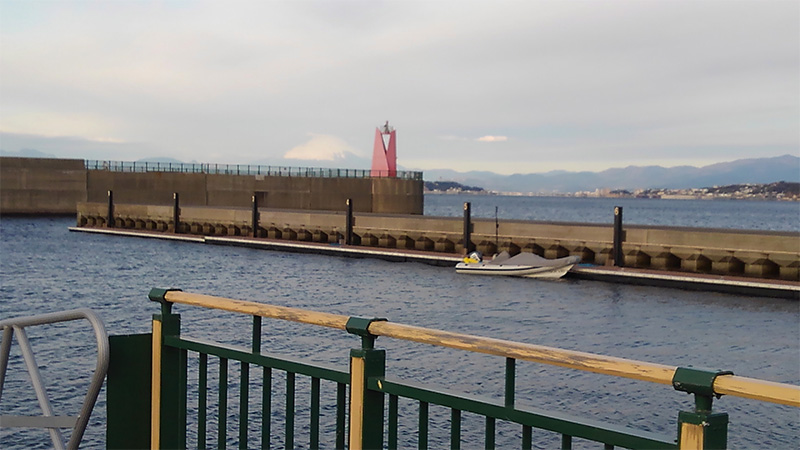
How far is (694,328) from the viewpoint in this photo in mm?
23125

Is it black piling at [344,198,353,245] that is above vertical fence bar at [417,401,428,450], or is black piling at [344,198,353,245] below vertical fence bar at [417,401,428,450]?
below

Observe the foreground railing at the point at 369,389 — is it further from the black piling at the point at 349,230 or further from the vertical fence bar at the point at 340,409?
the black piling at the point at 349,230

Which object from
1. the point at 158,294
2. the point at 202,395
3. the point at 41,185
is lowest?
the point at 41,185

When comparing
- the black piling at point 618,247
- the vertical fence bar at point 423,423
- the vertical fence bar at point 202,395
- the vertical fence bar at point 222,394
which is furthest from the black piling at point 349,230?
the vertical fence bar at point 423,423

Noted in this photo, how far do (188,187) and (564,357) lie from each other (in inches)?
3502

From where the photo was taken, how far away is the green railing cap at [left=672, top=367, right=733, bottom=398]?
2820 mm

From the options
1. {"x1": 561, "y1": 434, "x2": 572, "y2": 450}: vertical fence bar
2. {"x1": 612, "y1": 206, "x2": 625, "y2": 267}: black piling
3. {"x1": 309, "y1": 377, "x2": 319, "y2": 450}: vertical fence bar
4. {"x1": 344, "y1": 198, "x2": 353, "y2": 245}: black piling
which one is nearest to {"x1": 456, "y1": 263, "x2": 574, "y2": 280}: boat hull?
{"x1": 612, "y1": 206, "x2": 625, "y2": 267}: black piling

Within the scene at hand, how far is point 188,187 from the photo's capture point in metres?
89.2

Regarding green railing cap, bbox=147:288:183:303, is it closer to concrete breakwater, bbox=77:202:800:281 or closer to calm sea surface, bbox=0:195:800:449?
calm sea surface, bbox=0:195:800:449

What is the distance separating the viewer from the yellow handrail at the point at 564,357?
8.98 ft

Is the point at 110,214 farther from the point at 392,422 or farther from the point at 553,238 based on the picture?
the point at 392,422

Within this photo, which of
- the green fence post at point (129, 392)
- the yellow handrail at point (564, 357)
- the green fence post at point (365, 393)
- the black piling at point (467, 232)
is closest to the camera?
the yellow handrail at point (564, 357)

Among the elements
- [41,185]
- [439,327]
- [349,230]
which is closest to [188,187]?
[41,185]

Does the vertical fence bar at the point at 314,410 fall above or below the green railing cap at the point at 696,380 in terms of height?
below
